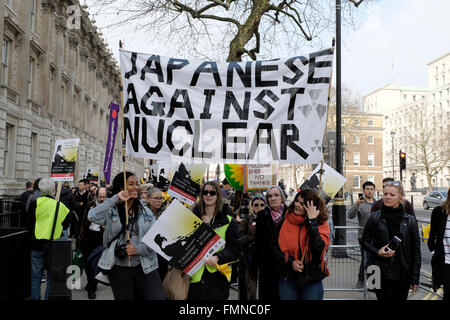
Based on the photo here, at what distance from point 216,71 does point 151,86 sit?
0.80 m

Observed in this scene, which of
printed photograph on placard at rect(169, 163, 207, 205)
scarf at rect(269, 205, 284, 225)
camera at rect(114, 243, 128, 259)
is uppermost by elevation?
printed photograph on placard at rect(169, 163, 207, 205)

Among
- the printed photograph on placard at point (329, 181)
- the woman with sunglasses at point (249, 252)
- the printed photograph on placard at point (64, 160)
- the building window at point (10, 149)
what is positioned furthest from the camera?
the building window at point (10, 149)

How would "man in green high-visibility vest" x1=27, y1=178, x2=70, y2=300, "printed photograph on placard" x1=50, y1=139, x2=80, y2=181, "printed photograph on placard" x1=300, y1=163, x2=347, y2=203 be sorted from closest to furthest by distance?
"man in green high-visibility vest" x1=27, y1=178, x2=70, y2=300 → "printed photograph on placard" x1=300, y1=163, x2=347, y2=203 → "printed photograph on placard" x1=50, y1=139, x2=80, y2=181

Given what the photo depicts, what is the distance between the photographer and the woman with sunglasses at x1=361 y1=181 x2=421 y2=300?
477 centimetres

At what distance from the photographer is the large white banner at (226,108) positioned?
520 cm

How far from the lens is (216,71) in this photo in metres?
5.40

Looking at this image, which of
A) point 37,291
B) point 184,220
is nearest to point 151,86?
point 184,220

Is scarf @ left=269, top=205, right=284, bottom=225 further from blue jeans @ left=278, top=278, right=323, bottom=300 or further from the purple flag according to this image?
the purple flag

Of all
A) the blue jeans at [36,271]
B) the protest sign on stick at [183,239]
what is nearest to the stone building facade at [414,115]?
the blue jeans at [36,271]

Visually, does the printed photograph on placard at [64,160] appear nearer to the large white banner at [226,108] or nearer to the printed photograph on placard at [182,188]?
the printed photograph on placard at [182,188]

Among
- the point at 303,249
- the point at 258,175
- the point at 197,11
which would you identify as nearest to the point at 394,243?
the point at 303,249

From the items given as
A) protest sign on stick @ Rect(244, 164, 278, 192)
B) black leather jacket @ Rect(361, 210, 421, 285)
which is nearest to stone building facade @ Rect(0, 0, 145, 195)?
protest sign on stick @ Rect(244, 164, 278, 192)

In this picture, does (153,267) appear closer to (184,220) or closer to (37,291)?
(184,220)

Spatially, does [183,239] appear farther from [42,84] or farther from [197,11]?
[42,84]
